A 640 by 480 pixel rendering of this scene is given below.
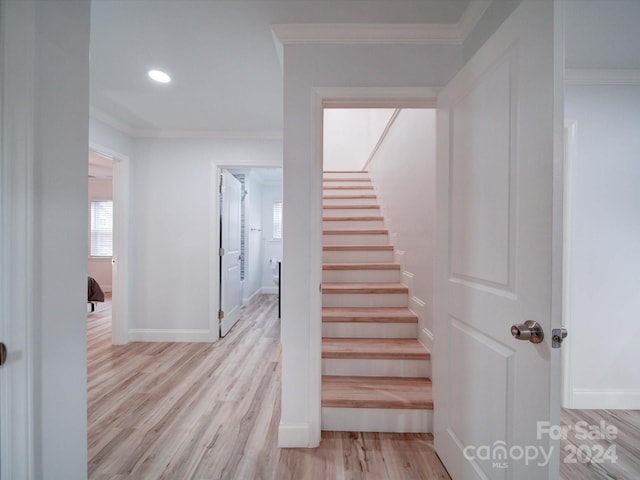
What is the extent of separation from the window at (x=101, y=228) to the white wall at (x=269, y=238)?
3.35 metres

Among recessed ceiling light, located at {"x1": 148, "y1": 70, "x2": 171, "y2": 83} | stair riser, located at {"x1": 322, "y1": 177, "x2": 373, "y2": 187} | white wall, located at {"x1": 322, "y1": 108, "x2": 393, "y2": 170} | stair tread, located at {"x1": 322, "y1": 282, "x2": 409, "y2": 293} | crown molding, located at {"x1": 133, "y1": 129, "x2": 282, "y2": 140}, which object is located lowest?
stair tread, located at {"x1": 322, "y1": 282, "x2": 409, "y2": 293}

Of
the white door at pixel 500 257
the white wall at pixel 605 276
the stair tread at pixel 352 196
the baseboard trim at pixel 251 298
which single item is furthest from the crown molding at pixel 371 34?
the baseboard trim at pixel 251 298

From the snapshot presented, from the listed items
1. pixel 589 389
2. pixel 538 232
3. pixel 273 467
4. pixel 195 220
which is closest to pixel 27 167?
pixel 538 232

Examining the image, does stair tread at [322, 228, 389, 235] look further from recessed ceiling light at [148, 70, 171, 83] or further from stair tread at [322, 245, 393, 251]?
recessed ceiling light at [148, 70, 171, 83]

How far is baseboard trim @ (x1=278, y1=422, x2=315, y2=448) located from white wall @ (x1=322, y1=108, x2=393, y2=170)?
403cm

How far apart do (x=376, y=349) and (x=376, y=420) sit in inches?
17.4

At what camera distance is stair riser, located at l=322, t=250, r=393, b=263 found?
121 inches

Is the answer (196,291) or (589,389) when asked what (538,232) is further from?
(196,291)

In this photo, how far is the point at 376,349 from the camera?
208cm

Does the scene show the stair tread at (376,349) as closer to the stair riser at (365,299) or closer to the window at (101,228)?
the stair riser at (365,299)

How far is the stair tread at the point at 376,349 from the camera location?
2041mm

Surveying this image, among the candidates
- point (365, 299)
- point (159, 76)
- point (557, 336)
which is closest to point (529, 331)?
point (557, 336)

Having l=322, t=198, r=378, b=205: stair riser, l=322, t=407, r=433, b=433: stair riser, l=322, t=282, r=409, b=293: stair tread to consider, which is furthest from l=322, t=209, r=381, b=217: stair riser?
l=322, t=407, r=433, b=433: stair riser

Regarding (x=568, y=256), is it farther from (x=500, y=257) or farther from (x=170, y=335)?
A: (x=170, y=335)
